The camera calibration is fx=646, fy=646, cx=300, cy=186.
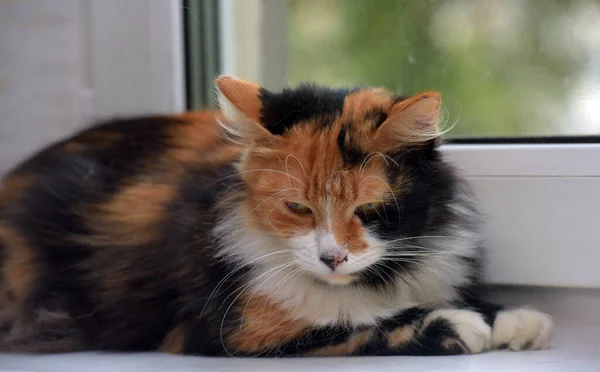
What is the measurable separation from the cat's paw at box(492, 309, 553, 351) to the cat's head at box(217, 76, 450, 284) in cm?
19

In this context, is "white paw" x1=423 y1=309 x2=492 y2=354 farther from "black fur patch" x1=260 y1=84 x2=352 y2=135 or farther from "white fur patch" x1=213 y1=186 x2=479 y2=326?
"black fur patch" x1=260 y1=84 x2=352 y2=135

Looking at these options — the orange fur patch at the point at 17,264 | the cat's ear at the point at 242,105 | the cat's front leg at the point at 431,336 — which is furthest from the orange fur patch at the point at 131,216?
the cat's front leg at the point at 431,336

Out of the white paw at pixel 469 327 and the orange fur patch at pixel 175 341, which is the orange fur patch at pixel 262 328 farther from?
the white paw at pixel 469 327

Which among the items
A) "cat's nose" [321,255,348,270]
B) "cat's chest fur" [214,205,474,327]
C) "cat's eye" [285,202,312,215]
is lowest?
"cat's chest fur" [214,205,474,327]

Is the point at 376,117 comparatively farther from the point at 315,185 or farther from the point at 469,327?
the point at 469,327

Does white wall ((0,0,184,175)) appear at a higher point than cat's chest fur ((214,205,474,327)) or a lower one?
higher

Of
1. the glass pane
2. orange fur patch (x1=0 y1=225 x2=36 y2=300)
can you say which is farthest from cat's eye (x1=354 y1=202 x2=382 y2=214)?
orange fur patch (x1=0 y1=225 x2=36 y2=300)

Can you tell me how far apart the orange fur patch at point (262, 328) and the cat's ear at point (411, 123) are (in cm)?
31

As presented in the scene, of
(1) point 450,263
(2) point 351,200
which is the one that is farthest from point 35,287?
(1) point 450,263

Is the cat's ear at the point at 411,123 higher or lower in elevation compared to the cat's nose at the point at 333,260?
higher

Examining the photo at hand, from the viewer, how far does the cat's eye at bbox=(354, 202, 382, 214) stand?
100cm

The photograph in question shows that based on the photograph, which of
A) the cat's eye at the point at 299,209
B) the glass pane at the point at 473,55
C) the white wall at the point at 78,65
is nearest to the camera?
the cat's eye at the point at 299,209

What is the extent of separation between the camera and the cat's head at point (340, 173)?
39.2 inches

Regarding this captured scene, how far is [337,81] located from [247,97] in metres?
0.47
